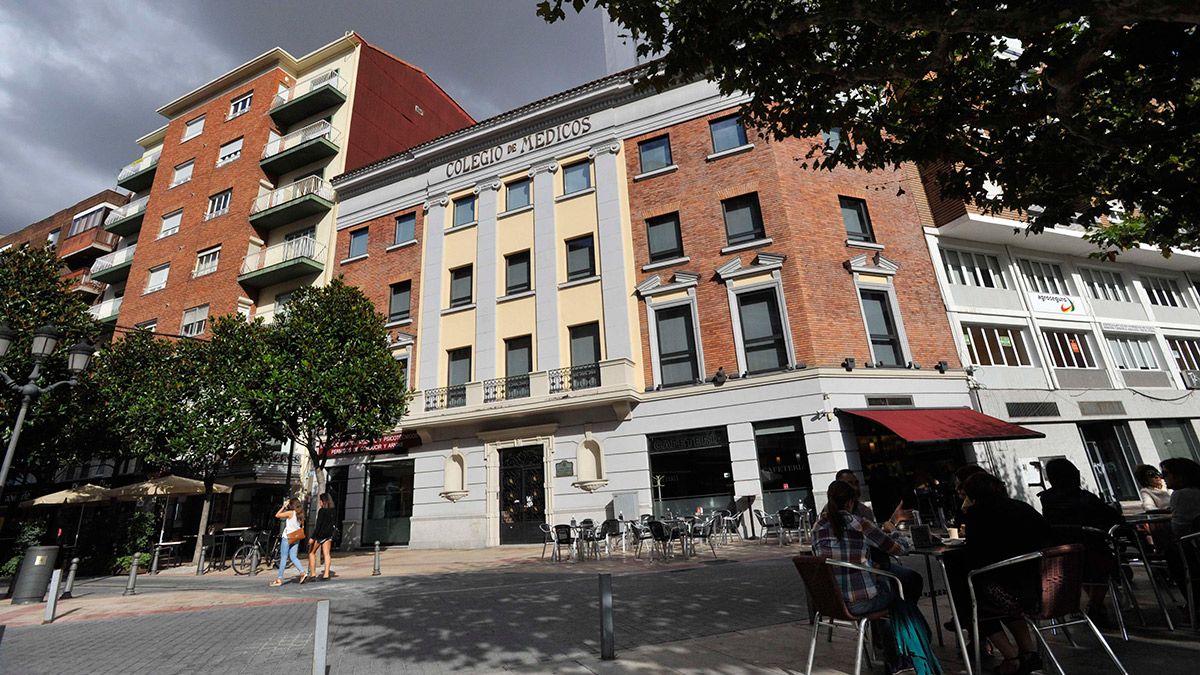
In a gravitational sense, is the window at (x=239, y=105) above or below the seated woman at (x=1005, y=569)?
above

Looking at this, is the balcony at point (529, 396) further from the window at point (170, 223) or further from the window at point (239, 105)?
the window at point (239, 105)

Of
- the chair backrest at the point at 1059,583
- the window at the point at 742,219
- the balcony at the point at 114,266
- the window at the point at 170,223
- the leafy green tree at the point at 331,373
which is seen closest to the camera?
the chair backrest at the point at 1059,583

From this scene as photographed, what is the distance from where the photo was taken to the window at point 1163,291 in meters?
21.2

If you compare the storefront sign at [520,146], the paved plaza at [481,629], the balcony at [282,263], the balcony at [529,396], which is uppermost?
the storefront sign at [520,146]

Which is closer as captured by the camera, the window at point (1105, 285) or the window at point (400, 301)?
the window at point (1105, 285)

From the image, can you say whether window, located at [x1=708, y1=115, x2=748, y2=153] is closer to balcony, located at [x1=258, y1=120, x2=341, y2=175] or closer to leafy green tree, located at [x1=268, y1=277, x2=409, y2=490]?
leafy green tree, located at [x1=268, y1=277, x2=409, y2=490]

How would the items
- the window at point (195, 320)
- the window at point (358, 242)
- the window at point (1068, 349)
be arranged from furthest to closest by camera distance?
the window at point (195, 320), the window at point (358, 242), the window at point (1068, 349)

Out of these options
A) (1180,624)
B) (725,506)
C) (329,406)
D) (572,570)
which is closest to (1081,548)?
(1180,624)

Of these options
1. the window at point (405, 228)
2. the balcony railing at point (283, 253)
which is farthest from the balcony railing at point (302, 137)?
the window at point (405, 228)

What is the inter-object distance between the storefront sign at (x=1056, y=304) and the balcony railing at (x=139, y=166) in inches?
1694

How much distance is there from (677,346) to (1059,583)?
13.4 meters

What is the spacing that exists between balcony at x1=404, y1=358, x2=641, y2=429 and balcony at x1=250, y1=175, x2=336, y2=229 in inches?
442

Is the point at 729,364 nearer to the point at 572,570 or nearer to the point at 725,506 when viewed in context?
the point at 725,506

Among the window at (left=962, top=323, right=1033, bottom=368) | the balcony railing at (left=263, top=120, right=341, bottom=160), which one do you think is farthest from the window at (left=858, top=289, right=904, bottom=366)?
the balcony railing at (left=263, top=120, right=341, bottom=160)
